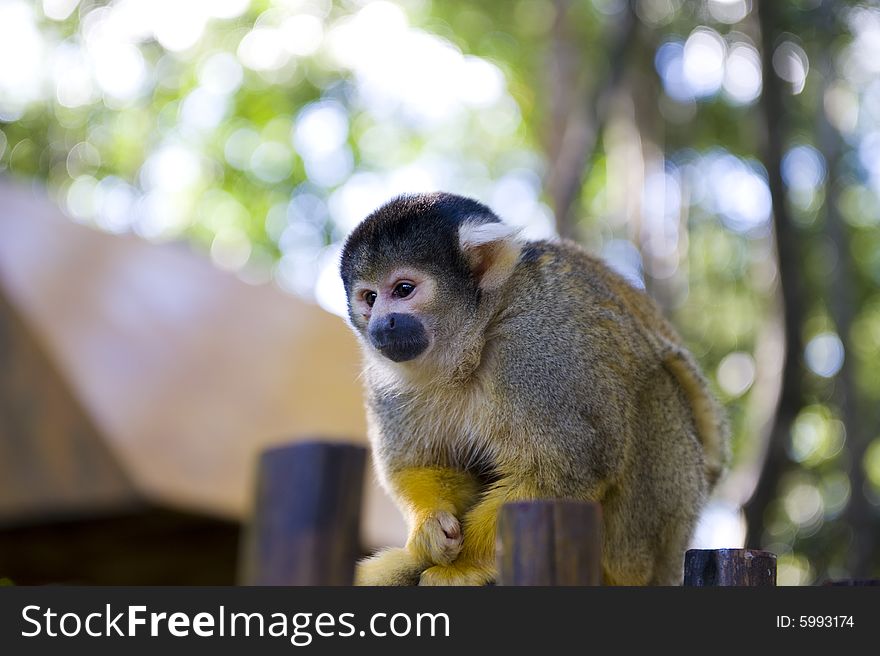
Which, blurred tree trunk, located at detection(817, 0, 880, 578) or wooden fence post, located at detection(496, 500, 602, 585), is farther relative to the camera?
blurred tree trunk, located at detection(817, 0, 880, 578)

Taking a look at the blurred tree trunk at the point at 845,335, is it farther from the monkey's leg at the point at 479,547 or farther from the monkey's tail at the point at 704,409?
the monkey's leg at the point at 479,547

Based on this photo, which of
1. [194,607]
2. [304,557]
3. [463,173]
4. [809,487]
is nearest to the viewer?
[194,607]

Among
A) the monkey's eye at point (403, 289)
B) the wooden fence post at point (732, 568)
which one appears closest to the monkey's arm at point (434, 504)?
the monkey's eye at point (403, 289)

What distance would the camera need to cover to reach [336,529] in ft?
7.75

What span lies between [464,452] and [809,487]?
11902 mm

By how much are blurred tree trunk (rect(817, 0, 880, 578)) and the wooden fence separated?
18.6 ft

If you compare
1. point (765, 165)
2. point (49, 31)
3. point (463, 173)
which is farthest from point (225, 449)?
point (463, 173)

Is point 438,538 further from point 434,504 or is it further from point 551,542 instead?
point 551,542

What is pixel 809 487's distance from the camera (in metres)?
14.2

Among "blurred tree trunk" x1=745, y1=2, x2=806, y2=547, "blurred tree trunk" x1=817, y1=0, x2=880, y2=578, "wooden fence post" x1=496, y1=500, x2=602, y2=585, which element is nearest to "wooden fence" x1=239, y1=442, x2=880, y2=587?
"wooden fence post" x1=496, y1=500, x2=602, y2=585

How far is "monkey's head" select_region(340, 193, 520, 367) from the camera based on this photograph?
3398mm

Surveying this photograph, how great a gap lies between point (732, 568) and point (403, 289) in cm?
142

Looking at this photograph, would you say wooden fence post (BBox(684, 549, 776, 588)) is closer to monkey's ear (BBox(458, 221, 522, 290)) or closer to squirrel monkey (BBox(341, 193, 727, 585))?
squirrel monkey (BBox(341, 193, 727, 585))

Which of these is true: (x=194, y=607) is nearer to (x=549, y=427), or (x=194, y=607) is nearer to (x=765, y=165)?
(x=549, y=427)
